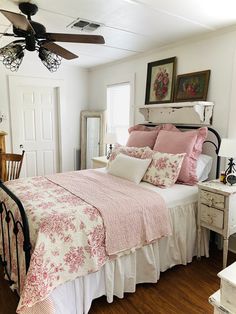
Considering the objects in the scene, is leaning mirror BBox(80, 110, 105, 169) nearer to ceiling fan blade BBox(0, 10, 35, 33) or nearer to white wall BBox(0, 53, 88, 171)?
white wall BBox(0, 53, 88, 171)

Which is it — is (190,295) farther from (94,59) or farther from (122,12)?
(94,59)

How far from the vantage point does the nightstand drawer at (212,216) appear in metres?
2.22

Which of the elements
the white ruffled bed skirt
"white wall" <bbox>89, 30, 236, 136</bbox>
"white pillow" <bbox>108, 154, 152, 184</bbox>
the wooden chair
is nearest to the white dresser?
the white ruffled bed skirt

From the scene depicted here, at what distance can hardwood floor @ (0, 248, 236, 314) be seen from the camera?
1.89 metres

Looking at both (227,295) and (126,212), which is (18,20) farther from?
(227,295)

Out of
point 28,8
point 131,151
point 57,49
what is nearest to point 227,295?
point 131,151

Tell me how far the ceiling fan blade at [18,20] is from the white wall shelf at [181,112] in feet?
5.82

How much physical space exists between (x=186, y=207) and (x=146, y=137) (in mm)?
1100

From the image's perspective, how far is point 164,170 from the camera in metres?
2.49

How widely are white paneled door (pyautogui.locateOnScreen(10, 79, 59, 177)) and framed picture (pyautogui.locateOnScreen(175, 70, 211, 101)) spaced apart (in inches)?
97.0

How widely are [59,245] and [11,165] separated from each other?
2.31 meters

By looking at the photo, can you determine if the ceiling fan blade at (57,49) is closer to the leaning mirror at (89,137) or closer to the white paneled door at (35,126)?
the white paneled door at (35,126)

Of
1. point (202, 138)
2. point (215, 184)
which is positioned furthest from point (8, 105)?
point (215, 184)

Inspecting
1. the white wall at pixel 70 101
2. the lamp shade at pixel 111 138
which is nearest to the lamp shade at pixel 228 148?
the lamp shade at pixel 111 138
